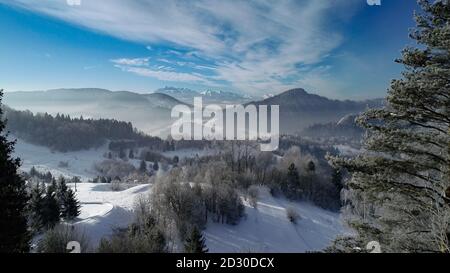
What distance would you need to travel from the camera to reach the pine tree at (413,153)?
21.6ft

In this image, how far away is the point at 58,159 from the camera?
143 meters

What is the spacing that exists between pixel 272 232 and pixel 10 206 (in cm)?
3946

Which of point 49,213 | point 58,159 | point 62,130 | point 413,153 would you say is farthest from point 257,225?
point 62,130

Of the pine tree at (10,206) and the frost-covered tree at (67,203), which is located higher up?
the pine tree at (10,206)

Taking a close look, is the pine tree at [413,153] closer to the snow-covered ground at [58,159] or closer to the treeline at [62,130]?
the snow-covered ground at [58,159]

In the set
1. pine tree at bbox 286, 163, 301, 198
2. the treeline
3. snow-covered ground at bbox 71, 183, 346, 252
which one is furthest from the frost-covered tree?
the treeline

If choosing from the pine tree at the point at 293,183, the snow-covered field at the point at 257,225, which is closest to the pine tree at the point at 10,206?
the snow-covered field at the point at 257,225

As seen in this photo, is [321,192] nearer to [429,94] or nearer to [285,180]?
[285,180]

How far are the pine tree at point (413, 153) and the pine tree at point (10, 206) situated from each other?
9.61 m

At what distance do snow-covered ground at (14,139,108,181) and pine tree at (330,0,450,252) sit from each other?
119924 millimetres

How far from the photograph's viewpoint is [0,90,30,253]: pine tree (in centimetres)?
931
